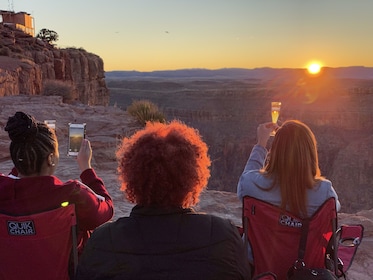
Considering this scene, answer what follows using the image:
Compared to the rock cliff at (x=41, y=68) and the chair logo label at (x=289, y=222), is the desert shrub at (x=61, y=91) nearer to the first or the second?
the rock cliff at (x=41, y=68)

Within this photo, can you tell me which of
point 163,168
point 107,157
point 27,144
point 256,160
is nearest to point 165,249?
point 163,168

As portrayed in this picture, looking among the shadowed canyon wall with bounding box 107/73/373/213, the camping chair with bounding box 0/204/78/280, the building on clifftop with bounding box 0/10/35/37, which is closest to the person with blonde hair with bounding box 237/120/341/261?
the camping chair with bounding box 0/204/78/280

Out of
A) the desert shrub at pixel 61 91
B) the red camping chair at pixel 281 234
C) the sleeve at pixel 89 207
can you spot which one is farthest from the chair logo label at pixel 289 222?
the desert shrub at pixel 61 91

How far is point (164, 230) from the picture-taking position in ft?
5.46

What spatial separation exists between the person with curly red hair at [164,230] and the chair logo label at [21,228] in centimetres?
59

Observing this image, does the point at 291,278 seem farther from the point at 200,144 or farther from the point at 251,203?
the point at 200,144

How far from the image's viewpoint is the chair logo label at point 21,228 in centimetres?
220

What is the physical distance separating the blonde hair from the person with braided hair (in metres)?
0.99

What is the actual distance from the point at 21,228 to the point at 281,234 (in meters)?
1.38

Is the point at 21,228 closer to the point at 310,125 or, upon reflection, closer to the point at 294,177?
the point at 294,177

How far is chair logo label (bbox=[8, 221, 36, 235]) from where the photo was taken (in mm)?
2195

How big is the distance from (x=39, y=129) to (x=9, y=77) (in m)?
15.3

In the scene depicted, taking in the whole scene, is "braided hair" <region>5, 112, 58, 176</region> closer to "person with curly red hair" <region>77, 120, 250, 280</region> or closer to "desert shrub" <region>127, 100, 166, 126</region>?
"person with curly red hair" <region>77, 120, 250, 280</region>

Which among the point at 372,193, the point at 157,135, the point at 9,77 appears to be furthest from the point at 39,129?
the point at 372,193
